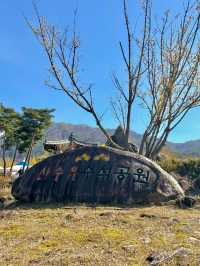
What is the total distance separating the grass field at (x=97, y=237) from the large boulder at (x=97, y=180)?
1048 mm

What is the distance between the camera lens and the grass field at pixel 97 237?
4.28 meters

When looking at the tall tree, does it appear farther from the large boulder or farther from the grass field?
the grass field

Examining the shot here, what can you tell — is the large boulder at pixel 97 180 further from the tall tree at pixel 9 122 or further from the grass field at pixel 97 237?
the tall tree at pixel 9 122

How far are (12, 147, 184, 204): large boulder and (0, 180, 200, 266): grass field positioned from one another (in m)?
1.05

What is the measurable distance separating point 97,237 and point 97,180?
3.92m

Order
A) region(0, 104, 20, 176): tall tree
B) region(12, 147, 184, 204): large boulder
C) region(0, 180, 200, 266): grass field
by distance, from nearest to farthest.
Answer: region(0, 180, 200, 266): grass field → region(12, 147, 184, 204): large boulder → region(0, 104, 20, 176): tall tree

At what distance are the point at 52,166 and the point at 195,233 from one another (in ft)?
16.6

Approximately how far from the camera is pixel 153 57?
12.6m

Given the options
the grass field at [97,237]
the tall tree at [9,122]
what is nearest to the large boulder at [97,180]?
the grass field at [97,237]

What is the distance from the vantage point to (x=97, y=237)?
5230mm

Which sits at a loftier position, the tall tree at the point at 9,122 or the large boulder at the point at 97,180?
the tall tree at the point at 9,122

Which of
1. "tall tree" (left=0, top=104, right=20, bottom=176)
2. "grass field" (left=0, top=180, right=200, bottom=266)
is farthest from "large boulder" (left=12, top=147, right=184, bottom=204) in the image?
"tall tree" (left=0, top=104, right=20, bottom=176)

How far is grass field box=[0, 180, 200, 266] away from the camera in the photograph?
14.0 ft

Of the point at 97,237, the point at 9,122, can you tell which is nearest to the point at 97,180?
the point at 97,237
